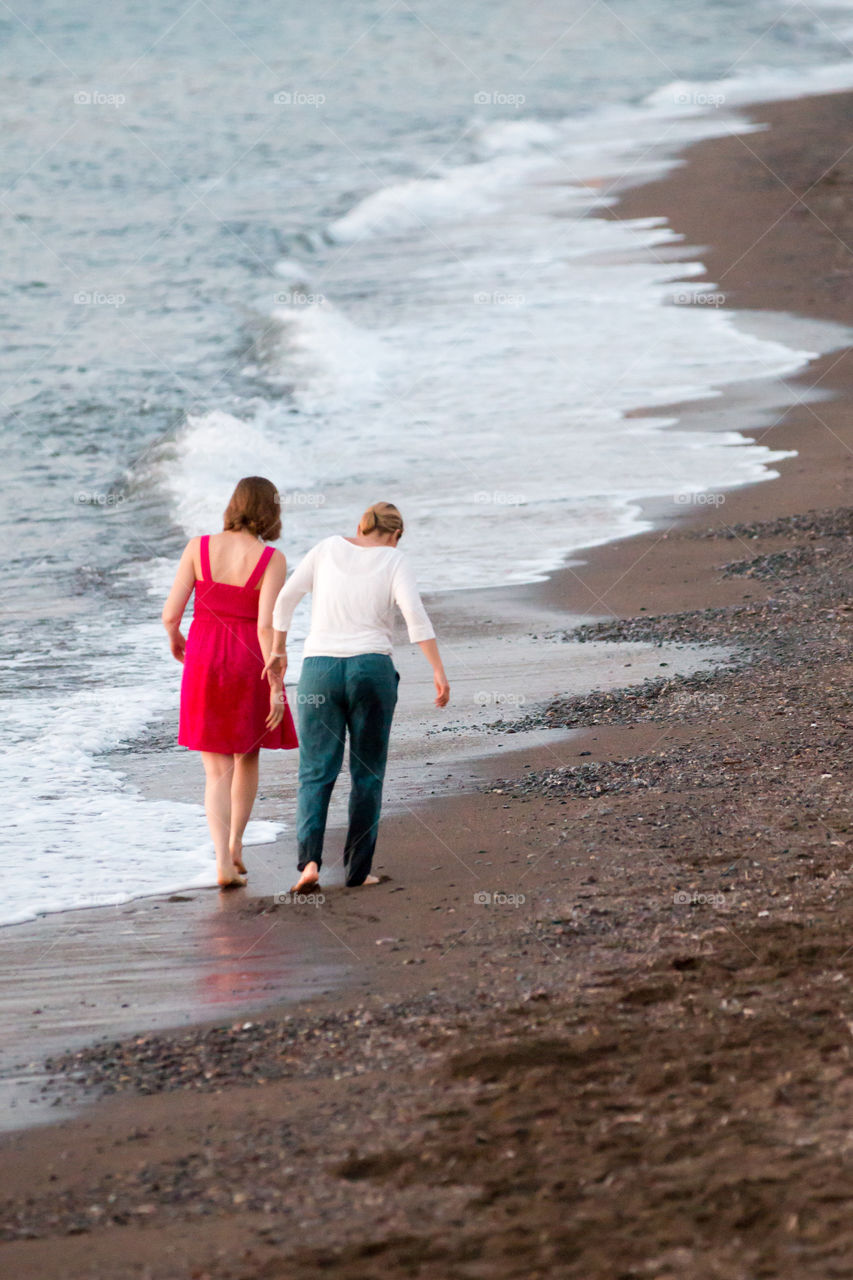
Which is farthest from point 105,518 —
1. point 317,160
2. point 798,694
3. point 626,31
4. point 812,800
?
point 626,31

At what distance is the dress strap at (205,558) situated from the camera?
561 centimetres

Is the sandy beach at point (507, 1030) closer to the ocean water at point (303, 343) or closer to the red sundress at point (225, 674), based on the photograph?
the red sundress at point (225, 674)

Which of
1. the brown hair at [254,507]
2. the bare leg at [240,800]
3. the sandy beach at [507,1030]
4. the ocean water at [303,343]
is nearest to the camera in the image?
the sandy beach at [507,1030]

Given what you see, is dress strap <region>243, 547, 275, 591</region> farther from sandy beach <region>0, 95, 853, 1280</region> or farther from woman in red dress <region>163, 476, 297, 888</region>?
sandy beach <region>0, 95, 853, 1280</region>

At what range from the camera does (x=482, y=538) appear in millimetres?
12625

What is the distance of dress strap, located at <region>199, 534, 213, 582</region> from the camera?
5605mm

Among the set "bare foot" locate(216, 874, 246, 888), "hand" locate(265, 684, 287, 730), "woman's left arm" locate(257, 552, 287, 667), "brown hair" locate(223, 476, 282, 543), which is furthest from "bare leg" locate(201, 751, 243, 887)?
"brown hair" locate(223, 476, 282, 543)

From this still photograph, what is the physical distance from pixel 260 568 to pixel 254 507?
24 cm

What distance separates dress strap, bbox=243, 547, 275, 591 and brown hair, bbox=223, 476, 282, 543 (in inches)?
2.1

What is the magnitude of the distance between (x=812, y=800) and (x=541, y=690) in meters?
2.62

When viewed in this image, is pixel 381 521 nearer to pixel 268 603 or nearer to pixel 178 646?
pixel 268 603

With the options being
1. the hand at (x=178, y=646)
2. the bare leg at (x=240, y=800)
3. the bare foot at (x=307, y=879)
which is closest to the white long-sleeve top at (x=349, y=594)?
the hand at (x=178, y=646)

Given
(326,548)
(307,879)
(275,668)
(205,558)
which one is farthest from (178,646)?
(307,879)

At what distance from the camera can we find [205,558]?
561 centimetres
